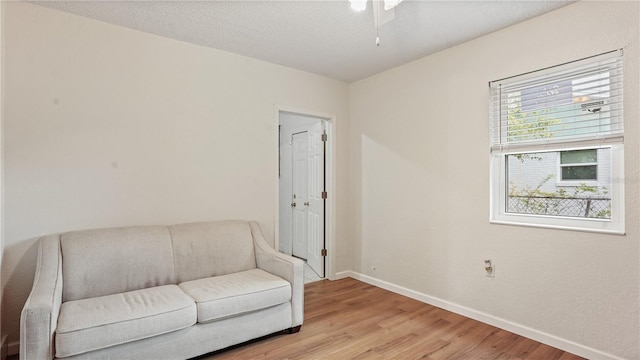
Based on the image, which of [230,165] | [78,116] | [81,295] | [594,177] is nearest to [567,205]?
[594,177]

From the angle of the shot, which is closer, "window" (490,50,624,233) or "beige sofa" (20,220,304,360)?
"beige sofa" (20,220,304,360)

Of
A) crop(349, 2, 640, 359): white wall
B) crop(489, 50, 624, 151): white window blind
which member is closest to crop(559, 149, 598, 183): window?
crop(489, 50, 624, 151): white window blind

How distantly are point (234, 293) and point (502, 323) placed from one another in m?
2.20

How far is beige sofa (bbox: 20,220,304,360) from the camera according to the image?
1843 millimetres

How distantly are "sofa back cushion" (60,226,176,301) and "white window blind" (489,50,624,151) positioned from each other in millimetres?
2932

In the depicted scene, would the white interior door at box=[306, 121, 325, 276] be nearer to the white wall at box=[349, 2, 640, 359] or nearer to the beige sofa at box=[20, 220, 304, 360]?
the white wall at box=[349, 2, 640, 359]

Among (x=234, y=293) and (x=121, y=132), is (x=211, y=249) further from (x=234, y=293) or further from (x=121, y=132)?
(x=121, y=132)

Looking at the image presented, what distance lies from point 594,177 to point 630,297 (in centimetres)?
81

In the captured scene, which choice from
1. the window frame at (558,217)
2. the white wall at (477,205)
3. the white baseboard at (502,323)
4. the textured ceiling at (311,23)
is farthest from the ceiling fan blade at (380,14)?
the white baseboard at (502,323)

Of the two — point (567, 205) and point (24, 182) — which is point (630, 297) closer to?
point (567, 205)

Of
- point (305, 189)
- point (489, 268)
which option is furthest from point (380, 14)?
point (305, 189)

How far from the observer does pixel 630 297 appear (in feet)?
6.95

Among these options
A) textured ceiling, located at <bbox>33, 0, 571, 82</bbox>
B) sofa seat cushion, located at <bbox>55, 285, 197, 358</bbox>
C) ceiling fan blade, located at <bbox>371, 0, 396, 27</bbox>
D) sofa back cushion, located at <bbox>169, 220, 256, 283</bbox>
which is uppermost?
textured ceiling, located at <bbox>33, 0, 571, 82</bbox>

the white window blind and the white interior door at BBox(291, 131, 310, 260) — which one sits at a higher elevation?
the white window blind
